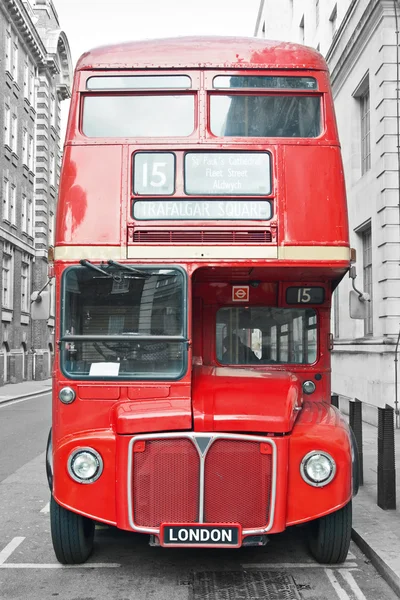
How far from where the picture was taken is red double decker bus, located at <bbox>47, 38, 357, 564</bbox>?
5.30 metres

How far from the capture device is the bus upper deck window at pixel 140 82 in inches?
254

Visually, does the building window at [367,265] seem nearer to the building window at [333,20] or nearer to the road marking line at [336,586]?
the building window at [333,20]

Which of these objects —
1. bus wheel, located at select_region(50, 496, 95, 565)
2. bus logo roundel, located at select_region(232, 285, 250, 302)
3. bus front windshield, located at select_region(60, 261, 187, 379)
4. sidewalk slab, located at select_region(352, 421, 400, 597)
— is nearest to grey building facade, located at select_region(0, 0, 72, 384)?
sidewalk slab, located at select_region(352, 421, 400, 597)

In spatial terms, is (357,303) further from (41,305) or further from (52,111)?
(52,111)

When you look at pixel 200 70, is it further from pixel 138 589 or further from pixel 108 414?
pixel 138 589

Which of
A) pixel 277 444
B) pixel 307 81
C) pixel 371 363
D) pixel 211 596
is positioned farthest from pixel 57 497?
pixel 371 363

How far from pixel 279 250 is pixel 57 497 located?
8.62ft

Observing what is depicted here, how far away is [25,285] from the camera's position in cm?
3784

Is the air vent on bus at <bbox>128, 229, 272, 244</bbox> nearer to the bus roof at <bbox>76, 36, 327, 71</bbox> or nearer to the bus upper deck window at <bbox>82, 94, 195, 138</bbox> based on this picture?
the bus upper deck window at <bbox>82, 94, 195, 138</bbox>

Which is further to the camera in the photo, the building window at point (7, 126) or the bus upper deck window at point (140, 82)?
the building window at point (7, 126)

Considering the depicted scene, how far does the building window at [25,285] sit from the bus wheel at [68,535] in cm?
3191

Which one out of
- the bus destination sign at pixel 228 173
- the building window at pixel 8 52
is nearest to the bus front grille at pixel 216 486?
the bus destination sign at pixel 228 173

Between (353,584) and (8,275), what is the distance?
31.4 metres

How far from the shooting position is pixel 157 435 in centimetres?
530
